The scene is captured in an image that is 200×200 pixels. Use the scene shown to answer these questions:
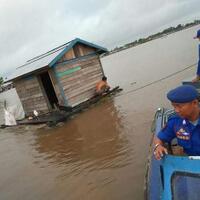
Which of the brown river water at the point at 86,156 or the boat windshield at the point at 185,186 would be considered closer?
the boat windshield at the point at 185,186

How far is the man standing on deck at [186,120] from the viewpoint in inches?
126

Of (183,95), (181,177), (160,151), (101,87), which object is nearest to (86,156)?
(160,151)

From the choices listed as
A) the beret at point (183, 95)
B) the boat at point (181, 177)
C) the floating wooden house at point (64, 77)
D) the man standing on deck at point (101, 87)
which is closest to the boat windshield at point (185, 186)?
the boat at point (181, 177)

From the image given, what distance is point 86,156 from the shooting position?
8695mm

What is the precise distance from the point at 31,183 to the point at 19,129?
8.64m

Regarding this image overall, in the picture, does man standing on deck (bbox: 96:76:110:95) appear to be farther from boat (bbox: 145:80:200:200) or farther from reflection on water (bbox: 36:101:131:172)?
boat (bbox: 145:80:200:200)

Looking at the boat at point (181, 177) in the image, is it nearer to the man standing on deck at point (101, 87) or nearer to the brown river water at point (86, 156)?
the brown river water at point (86, 156)

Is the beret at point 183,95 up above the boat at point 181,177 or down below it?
above

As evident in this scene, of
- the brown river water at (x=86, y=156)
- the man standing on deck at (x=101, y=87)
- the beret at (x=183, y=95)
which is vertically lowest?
the brown river water at (x=86, y=156)

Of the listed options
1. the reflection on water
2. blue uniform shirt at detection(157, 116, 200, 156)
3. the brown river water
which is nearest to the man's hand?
blue uniform shirt at detection(157, 116, 200, 156)

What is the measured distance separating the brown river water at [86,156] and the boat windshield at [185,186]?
254 centimetres

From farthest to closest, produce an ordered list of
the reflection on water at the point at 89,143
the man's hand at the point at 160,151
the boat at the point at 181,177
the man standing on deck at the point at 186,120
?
the reflection on water at the point at 89,143, the man's hand at the point at 160,151, the man standing on deck at the point at 186,120, the boat at the point at 181,177

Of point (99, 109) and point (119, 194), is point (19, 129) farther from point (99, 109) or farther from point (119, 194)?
point (119, 194)

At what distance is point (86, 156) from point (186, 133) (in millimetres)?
5662
